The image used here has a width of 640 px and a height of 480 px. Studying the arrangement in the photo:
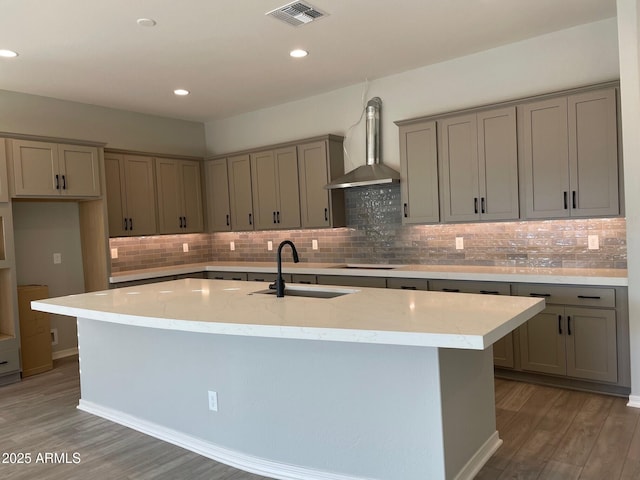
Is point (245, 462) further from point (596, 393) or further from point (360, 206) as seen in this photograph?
point (360, 206)

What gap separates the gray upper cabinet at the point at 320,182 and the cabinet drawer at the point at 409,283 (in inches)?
46.6

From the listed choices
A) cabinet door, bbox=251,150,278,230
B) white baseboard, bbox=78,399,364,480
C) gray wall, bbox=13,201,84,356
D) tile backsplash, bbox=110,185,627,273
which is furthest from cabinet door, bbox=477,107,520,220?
gray wall, bbox=13,201,84,356

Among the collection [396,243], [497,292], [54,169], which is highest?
[54,169]

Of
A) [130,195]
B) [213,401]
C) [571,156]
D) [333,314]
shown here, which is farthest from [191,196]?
[333,314]

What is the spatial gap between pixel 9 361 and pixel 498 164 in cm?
480

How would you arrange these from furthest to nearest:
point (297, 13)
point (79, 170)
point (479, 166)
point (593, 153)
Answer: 1. point (79, 170)
2. point (479, 166)
3. point (593, 153)
4. point (297, 13)

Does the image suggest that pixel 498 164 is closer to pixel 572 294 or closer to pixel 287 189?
pixel 572 294

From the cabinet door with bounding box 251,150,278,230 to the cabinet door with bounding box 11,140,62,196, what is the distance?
216 cm

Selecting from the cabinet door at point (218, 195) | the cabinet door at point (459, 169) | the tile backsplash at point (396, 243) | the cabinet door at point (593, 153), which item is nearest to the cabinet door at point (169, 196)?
the tile backsplash at point (396, 243)

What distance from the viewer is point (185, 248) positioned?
6.70 m

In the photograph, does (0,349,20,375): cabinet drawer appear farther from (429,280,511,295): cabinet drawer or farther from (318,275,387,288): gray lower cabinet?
(429,280,511,295): cabinet drawer

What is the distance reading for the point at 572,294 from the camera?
3689 millimetres

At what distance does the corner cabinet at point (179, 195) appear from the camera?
6184 mm

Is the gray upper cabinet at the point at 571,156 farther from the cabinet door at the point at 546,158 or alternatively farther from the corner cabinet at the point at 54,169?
the corner cabinet at the point at 54,169
